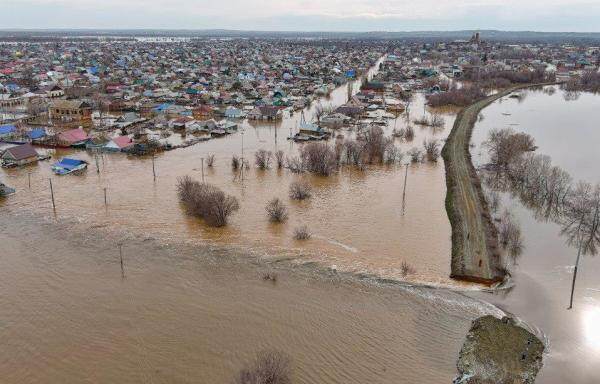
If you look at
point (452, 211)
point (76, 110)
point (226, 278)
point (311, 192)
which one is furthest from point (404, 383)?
point (76, 110)

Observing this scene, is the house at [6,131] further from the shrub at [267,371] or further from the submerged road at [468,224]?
the shrub at [267,371]

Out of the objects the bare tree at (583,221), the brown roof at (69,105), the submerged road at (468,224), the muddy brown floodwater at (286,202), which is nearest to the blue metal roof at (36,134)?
the muddy brown floodwater at (286,202)

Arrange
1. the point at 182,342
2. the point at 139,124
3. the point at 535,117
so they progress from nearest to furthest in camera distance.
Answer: the point at 182,342
the point at 139,124
the point at 535,117

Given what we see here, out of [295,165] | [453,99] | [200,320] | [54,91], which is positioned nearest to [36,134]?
[295,165]

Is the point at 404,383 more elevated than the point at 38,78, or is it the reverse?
the point at 38,78

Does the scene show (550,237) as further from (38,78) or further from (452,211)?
(38,78)

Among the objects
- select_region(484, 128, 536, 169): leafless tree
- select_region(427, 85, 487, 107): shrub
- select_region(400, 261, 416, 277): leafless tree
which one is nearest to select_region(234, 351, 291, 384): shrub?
select_region(400, 261, 416, 277): leafless tree

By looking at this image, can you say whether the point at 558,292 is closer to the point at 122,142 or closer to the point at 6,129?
the point at 122,142
